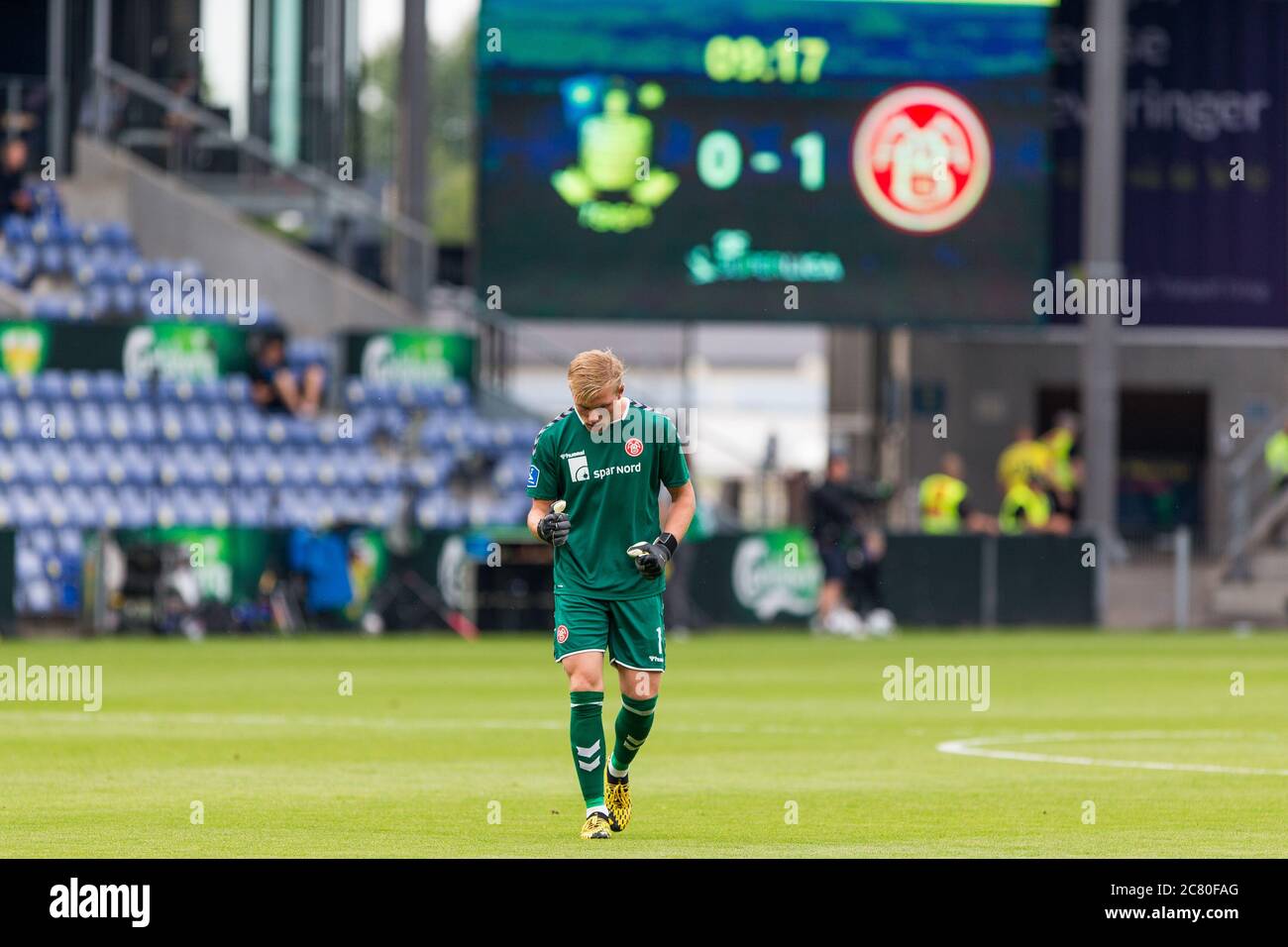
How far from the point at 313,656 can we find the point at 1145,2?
21899 mm

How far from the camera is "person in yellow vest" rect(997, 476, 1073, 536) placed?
34531 mm

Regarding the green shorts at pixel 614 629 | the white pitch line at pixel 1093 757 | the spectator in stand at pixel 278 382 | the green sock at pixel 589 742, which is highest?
the spectator in stand at pixel 278 382

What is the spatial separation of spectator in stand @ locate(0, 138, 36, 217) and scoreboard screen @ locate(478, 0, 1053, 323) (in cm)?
636

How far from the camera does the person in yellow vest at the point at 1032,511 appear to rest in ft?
113

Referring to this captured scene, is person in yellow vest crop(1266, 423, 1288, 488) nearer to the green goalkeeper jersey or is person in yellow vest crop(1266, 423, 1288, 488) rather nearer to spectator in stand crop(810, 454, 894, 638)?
spectator in stand crop(810, 454, 894, 638)

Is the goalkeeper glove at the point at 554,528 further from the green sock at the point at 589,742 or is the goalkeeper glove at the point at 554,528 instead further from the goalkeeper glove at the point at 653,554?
the green sock at the point at 589,742

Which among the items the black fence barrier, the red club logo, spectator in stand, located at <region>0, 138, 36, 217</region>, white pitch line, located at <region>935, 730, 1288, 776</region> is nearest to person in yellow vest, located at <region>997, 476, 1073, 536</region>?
the black fence barrier

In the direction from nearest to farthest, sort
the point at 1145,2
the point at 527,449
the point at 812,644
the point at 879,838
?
the point at 879,838 → the point at 812,644 → the point at 527,449 → the point at 1145,2

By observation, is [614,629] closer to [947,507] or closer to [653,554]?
[653,554]

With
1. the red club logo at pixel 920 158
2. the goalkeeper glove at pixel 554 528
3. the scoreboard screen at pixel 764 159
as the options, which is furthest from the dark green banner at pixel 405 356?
the goalkeeper glove at pixel 554 528

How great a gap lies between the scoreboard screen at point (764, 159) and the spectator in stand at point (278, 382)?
2.47 metres

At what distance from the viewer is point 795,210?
3369 centimetres

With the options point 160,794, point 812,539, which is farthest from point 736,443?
point 160,794
